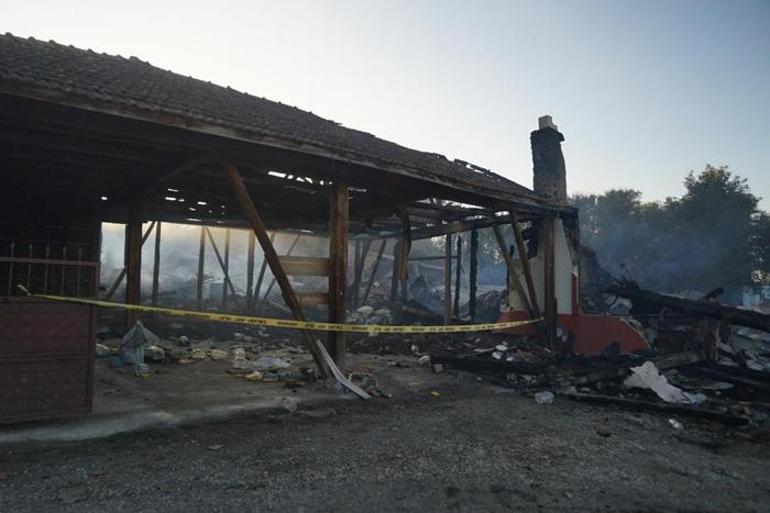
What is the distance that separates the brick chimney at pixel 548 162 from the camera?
1198cm

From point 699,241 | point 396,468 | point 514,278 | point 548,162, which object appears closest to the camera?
point 396,468

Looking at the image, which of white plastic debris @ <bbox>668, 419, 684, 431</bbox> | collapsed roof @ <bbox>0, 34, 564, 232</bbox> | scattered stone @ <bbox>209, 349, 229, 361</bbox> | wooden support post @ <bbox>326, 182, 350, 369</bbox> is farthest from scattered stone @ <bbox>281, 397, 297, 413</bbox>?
white plastic debris @ <bbox>668, 419, 684, 431</bbox>

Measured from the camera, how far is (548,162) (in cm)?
1220

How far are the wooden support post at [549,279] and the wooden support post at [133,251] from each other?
28.3ft

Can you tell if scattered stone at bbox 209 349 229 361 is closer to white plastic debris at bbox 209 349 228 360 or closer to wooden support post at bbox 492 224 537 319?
white plastic debris at bbox 209 349 228 360

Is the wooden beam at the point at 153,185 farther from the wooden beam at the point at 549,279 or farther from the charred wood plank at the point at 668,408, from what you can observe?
the wooden beam at the point at 549,279

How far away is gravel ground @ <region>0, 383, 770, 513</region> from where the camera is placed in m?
3.10

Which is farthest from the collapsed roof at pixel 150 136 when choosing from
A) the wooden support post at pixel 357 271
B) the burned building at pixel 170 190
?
the wooden support post at pixel 357 271

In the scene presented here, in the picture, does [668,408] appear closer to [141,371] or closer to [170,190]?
[141,371]

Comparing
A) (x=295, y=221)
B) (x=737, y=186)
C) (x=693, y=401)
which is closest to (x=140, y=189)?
(x=295, y=221)

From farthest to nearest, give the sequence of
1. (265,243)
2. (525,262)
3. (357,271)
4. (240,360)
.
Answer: (357,271)
(525,262)
(240,360)
(265,243)

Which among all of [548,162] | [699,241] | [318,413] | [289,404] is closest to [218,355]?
[289,404]

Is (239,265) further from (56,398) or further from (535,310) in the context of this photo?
(56,398)

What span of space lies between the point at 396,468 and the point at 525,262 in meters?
7.08
